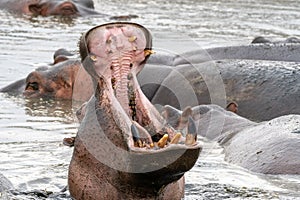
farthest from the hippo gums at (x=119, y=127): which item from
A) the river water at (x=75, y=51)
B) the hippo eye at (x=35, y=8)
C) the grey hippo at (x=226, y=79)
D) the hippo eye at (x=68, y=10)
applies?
the hippo eye at (x=35, y=8)

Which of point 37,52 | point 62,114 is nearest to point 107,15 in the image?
point 37,52

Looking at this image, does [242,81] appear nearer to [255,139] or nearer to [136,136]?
[255,139]

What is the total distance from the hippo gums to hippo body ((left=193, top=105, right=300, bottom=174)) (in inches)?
59.2

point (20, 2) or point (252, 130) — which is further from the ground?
point (252, 130)

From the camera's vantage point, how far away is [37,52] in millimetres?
11859

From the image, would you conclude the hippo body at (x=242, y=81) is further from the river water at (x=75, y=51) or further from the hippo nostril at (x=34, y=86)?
the hippo nostril at (x=34, y=86)

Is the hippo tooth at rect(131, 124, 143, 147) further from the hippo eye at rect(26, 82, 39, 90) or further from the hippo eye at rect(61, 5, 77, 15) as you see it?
the hippo eye at rect(61, 5, 77, 15)

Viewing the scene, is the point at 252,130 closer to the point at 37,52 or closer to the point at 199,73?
the point at 199,73

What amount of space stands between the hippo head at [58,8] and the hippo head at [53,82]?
7381 mm

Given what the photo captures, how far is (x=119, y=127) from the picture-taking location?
414 cm

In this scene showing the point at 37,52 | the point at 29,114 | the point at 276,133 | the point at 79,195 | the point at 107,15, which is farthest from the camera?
the point at 107,15

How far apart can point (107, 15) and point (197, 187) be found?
11.8 m

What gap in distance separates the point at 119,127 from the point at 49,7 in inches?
519

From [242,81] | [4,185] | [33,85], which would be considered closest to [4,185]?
[4,185]
